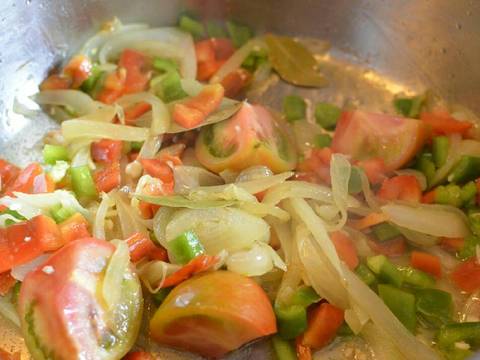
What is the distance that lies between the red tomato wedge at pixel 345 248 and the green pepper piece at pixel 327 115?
0.63 metres

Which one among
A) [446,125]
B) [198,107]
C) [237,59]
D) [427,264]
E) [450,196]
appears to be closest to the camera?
[427,264]

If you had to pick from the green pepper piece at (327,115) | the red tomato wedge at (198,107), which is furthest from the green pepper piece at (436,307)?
the red tomato wedge at (198,107)

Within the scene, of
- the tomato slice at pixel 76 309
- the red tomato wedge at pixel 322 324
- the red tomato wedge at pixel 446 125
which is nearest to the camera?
the tomato slice at pixel 76 309

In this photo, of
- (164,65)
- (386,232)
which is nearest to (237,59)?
(164,65)

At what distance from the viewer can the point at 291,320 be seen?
185 cm

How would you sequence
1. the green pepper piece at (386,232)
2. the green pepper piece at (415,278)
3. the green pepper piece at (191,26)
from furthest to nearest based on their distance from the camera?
the green pepper piece at (191,26), the green pepper piece at (386,232), the green pepper piece at (415,278)

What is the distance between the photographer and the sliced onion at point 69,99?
2410 mm

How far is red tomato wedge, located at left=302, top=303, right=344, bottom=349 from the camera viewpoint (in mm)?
1900

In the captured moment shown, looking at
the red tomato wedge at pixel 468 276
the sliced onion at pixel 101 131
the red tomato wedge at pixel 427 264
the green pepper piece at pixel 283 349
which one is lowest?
the green pepper piece at pixel 283 349

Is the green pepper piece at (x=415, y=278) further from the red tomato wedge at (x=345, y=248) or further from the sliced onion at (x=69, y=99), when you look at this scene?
the sliced onion at (x=69, y=99)

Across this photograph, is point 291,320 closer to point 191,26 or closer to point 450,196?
point 450,196

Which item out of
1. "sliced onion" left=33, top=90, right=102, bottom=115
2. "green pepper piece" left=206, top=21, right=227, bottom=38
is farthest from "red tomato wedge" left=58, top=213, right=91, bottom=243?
"green pepper piece" left=206, top=21, right=227, bottom=38

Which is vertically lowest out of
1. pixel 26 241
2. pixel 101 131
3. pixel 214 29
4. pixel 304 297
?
pixel 304 297

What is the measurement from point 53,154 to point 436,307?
139 centimetres
